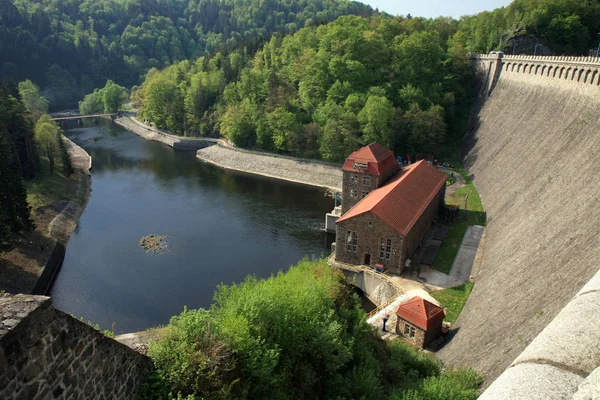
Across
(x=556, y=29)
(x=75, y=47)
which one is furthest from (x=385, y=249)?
(x=75, y=47)

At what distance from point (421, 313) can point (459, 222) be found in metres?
18.9

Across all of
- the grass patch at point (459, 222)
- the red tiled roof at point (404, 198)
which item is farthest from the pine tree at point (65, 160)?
the grass patch at point (459, 222)

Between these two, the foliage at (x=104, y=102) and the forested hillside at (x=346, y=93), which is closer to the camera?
the forested hillside at (x=346, y=93)

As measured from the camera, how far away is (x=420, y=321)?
24.3m

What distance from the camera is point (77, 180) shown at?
6053 centimetres

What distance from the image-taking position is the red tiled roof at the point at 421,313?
24.2 m

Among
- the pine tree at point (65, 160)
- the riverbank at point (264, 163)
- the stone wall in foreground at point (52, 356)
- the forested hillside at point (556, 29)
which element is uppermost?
the forested hillside at point (556, 29)

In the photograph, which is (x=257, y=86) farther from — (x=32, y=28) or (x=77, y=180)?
(x=32, y=28)

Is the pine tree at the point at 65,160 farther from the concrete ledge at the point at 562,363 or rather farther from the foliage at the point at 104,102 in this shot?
the foliage at the point at 104,102

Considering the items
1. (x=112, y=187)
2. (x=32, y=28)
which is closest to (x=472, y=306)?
(x=112, y=187)

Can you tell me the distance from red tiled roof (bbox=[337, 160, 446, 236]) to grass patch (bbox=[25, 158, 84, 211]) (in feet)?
116

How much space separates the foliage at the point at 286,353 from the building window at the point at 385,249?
537 inches

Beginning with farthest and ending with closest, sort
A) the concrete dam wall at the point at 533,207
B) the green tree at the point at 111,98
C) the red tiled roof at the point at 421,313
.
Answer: the green tree at the point at 111,98
the red tiled roof at the point at 421,313
the concrete dam wall at the point at 533,207

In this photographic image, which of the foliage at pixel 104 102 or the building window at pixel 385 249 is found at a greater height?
the building window at pixel 385 249
